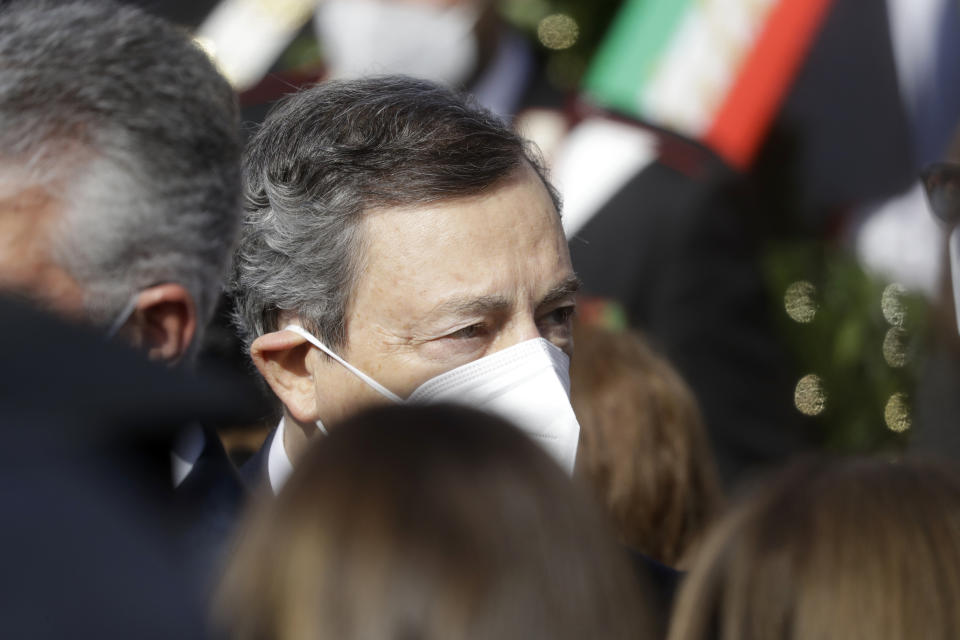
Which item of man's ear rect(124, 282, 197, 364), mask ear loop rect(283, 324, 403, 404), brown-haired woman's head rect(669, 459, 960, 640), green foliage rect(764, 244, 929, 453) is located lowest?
green foliage rect(764, 244, 929, 453)

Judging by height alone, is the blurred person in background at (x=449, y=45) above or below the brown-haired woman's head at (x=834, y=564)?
below

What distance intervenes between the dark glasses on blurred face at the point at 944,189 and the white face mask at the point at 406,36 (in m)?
1.92

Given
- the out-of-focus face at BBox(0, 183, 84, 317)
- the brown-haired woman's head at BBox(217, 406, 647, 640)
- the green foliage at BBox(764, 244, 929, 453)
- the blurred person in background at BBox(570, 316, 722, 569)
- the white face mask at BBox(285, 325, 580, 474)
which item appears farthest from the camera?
the green foliage at BBox(764, 244, 929, 453)

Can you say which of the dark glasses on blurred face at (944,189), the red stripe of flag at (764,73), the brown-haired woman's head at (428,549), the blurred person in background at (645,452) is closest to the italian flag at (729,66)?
the red stripe of flag at (764,73)

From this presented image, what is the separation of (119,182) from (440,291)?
Result: 63 centimetres

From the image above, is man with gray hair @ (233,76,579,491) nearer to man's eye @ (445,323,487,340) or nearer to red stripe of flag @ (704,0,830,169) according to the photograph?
man's eye @ (445,323,487,340)

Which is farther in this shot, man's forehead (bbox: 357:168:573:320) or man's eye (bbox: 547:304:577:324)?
man's eye (bbox: 547:304:577:324)

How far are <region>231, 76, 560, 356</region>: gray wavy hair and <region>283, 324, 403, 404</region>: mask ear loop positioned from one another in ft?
0.05

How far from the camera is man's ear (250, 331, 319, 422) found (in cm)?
260

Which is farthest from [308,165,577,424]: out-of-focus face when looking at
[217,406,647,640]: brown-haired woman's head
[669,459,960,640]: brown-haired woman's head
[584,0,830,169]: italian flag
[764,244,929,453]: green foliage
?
[764,244,929,453]: green foliage

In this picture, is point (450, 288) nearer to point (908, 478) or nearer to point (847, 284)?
point (908, 478)

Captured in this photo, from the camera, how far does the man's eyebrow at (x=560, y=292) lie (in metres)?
2.59

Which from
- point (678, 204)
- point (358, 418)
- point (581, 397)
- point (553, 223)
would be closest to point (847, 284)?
point (678, 204)

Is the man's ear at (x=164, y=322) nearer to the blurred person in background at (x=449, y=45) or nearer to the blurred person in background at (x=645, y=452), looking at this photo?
the blurred person in background at (x=645, y=452)
